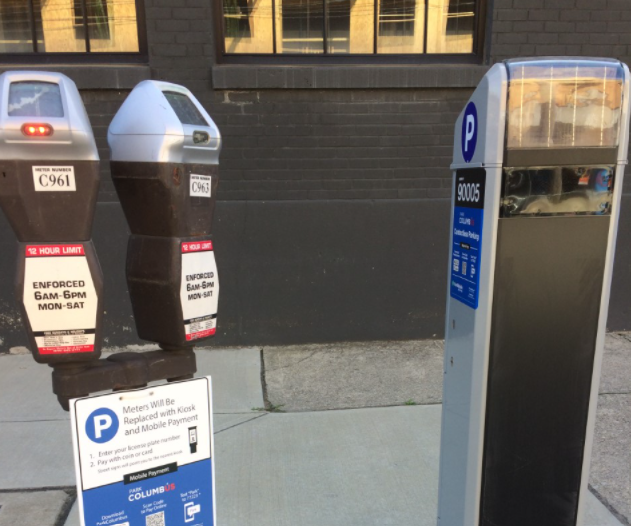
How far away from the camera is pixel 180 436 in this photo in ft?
6.10

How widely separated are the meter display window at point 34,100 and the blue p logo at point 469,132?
3.92 feet

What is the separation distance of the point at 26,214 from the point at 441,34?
13.1 feet

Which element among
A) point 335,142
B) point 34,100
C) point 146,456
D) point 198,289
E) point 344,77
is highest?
point 344,77

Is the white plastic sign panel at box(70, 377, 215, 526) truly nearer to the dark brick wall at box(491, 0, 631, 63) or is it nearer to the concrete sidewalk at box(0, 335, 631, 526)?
the concrete sidewalk at box(0, 335, 631, 526)

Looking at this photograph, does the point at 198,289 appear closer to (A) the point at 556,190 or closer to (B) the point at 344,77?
(A) the point at 556,190

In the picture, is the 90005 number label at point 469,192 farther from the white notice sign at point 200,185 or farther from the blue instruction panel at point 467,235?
the white notice sign at point 200,185

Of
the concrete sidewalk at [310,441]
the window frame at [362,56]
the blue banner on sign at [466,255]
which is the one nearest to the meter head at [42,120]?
the blue banner on sign at [466,255]

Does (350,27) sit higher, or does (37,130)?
(350,27)

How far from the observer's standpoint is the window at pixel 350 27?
14.4ft

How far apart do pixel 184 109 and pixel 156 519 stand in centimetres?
135

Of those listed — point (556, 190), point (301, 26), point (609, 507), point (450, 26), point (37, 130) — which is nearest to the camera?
point (37, 130)

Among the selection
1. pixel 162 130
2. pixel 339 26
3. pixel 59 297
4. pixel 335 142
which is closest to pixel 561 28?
pixel 339 26


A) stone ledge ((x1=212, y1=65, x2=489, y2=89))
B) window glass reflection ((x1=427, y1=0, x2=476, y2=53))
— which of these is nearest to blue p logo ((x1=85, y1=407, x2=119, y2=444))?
stone ledge ((x1=212, y1=65, x2=489, y2=89))

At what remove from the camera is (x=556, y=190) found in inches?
64.9
